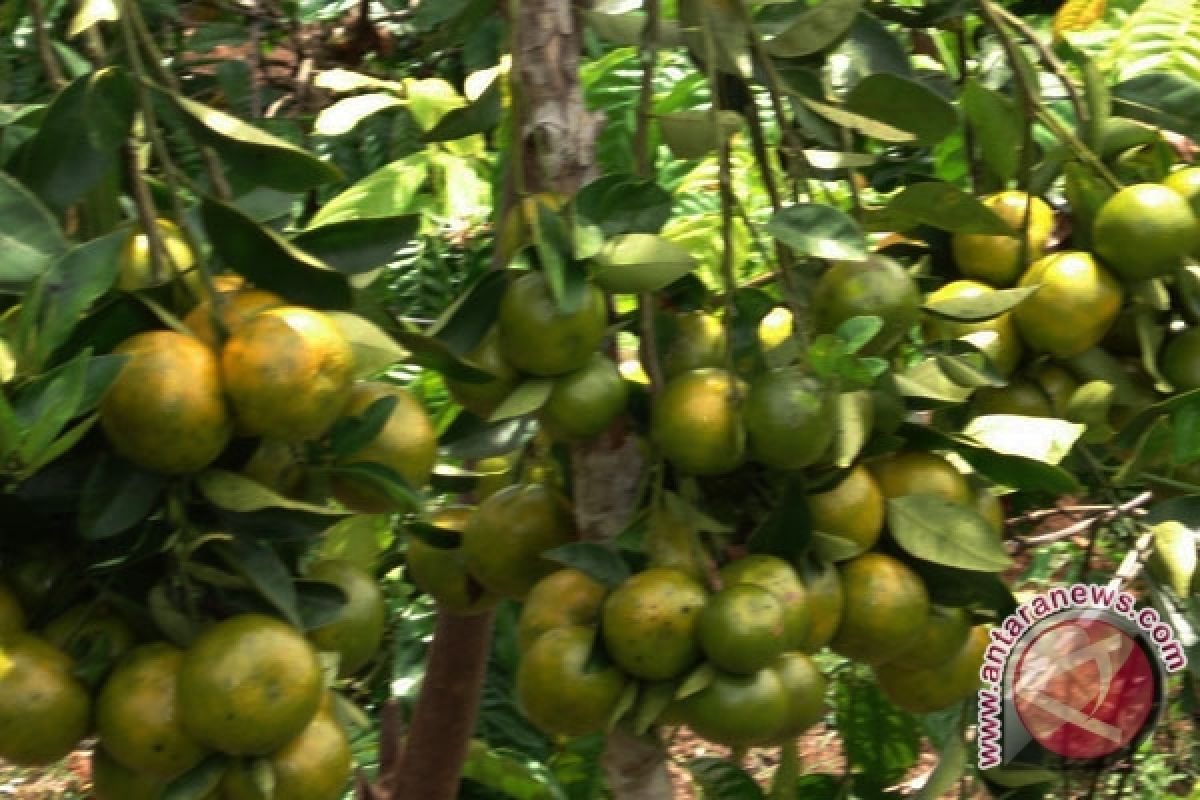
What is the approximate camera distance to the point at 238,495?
2.31ft

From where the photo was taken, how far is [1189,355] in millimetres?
925

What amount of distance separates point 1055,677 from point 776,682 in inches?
15.2

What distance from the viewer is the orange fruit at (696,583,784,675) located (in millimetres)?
756

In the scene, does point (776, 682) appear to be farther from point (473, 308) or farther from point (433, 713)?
point (433, 713)

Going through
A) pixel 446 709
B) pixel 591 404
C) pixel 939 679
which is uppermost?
pixel 591 404

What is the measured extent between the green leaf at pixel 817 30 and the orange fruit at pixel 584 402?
0.24 meters

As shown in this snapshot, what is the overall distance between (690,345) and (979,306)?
0.16 m

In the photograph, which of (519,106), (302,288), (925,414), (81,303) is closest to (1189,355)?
(925,414)

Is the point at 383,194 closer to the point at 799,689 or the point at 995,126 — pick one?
the point at 995,126

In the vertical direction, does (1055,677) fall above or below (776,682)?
below

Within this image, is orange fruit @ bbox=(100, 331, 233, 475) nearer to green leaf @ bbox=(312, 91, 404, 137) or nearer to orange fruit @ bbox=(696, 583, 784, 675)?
orange fruit @ bbox=(696, 583, 784, 675)

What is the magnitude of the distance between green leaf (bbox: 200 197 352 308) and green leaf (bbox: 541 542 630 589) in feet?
0.58

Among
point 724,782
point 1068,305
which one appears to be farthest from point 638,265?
point 724,782

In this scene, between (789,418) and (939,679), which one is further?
(939,679)
